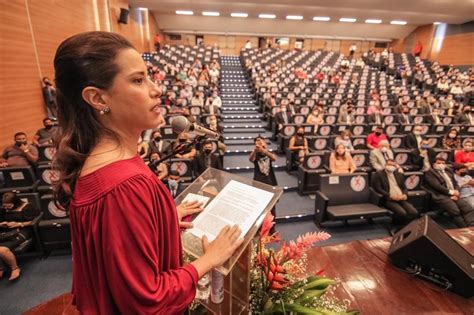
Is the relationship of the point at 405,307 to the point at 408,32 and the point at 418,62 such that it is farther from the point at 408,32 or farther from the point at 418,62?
the point at 408,32

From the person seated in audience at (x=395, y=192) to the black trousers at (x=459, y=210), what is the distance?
0.51m

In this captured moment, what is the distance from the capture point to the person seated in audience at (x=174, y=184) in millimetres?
3574

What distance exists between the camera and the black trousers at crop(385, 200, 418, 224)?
3.72 m

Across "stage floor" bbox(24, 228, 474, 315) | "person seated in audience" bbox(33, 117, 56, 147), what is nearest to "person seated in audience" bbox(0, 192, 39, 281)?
"stage floor" bbox(24, 228, 474, 315)

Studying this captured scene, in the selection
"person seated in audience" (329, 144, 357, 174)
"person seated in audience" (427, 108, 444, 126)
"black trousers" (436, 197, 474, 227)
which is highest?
"person seated in audience" (427, 108, 444, 126)

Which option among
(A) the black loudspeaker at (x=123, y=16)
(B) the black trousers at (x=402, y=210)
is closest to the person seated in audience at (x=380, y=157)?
(B) the black trousers at (x=402, y=210)

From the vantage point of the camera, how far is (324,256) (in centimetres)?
180

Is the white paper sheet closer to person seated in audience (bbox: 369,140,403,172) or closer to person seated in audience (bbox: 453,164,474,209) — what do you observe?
person seated in audience (bbox: 369,140,403,172)

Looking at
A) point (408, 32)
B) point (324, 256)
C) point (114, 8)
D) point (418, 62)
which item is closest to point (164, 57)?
point (114, 8)

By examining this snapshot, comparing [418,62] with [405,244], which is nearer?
[405,244]

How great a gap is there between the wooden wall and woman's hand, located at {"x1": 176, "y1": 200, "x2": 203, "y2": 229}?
18.5ft

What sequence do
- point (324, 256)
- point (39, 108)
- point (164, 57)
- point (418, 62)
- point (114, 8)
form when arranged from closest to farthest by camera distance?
point (324, 256) < point (39, 108) < point (114, 8) < point (164, 57) < point (418, 62)

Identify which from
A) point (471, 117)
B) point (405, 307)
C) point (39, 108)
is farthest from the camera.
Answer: point (471, 117)

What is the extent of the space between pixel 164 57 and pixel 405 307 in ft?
49.1
